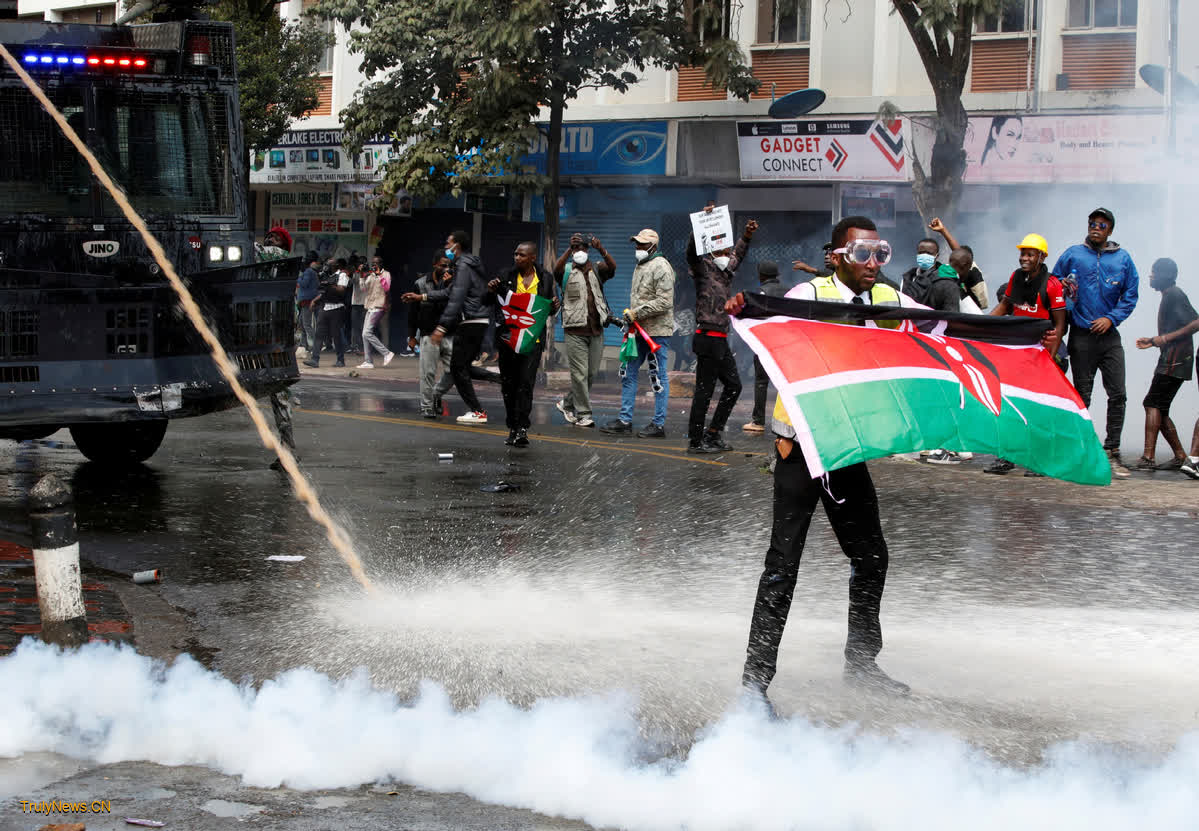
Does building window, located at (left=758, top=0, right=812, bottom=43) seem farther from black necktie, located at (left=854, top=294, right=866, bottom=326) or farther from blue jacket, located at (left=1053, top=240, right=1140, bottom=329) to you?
black necktie, located at (left=854, top=294, right=866, bottom=326)

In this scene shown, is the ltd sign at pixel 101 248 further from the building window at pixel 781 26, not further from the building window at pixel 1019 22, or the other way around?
the building window at pixel 781 26

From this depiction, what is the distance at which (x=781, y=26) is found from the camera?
75.1ft

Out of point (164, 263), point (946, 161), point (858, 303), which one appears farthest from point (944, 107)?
point (858, 303)

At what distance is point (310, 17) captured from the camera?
A: 2589cm

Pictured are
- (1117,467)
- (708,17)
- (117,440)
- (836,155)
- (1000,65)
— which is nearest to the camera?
(117,440)

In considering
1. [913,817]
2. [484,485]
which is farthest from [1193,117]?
[913,817]

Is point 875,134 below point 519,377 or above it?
above

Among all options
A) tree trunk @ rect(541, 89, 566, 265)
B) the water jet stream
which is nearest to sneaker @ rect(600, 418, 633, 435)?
the water jet stream

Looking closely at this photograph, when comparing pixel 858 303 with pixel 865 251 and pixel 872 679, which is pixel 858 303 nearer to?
pixel 865 251

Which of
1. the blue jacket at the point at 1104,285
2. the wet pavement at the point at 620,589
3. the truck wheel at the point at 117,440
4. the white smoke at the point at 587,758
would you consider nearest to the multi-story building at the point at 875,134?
the blue jacket at the point at 1104,285

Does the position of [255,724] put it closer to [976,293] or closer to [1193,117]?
[976,293]

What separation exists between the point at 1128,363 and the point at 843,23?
792 cm

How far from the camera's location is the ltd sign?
31.4 ft

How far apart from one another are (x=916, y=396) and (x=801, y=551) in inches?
27.8
